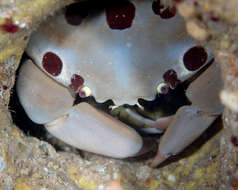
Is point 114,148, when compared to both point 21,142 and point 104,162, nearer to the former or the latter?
point 104,162

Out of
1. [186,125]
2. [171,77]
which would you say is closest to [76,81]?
[171,77]

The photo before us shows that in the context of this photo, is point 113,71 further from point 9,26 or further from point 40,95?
point 9,26

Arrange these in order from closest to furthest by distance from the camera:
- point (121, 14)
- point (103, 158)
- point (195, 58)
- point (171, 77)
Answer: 1. point (121, 14)
2. point (195, 58)
3. point (171, 77)
4. point (103, 158)

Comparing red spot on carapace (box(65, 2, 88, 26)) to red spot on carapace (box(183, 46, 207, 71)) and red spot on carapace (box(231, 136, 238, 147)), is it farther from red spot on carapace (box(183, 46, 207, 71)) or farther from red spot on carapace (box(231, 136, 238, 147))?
red spot on carapace (box(231, 136, 238, 147))

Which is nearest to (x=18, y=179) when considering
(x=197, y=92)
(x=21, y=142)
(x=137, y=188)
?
(x=21, y=142)

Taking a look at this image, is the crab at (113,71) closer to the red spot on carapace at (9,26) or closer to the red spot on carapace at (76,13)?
the red spot on carapace at (76,13)

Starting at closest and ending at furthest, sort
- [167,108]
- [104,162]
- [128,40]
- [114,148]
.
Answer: [128,40]
[114,148]
[104,162]
[167,108]

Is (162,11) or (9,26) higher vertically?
(9,26)

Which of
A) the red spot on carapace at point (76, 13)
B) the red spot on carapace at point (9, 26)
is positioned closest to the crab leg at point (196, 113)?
the red spot on carapace at point (76, 13)
